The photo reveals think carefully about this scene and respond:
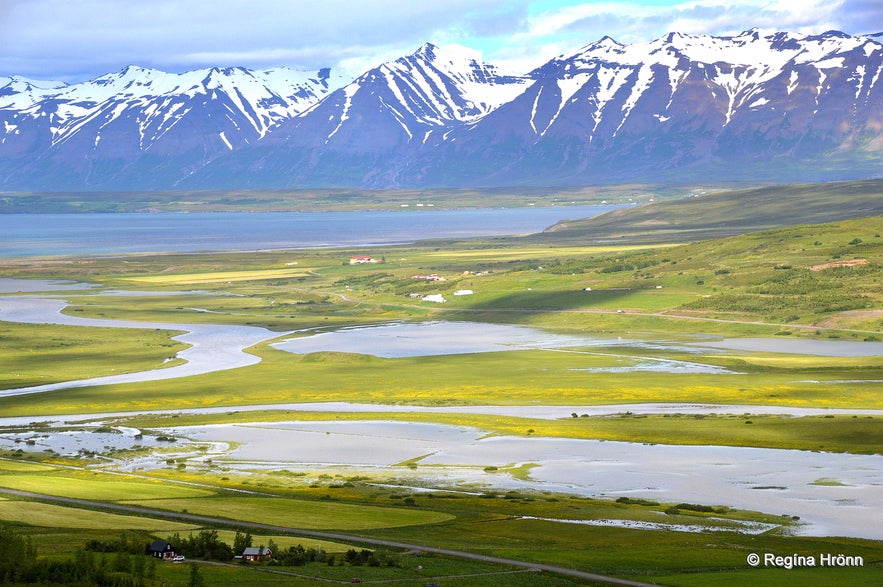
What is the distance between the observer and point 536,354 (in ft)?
444

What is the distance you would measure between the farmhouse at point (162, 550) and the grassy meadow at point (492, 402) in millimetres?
1257

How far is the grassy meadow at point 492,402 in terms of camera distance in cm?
5092

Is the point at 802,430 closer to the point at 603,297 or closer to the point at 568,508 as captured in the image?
the point at 568,508

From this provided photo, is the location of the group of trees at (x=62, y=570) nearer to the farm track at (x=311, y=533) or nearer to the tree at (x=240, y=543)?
the tree at (x=240, y=543)

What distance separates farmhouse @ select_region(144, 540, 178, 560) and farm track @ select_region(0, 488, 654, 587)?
28.3 ft

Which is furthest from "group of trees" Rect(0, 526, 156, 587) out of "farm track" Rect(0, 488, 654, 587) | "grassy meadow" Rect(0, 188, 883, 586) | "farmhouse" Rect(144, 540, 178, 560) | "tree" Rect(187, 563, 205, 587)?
"farm track" Rect(0, 488, 654, 587)

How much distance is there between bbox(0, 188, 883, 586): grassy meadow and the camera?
50919 mm

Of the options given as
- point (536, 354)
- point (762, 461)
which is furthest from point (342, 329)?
point (762, 461)

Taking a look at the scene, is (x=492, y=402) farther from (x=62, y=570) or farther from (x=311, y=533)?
(x=62, y=570)

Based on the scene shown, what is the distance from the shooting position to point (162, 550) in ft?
155

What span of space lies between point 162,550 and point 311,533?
9.82 metres

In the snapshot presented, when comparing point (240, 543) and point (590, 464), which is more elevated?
point (240, 543)

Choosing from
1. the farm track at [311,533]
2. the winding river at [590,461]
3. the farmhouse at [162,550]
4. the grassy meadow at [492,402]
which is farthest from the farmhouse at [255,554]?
the winding river at [590,461]

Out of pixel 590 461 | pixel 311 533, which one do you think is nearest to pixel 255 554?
pixel 311 533
